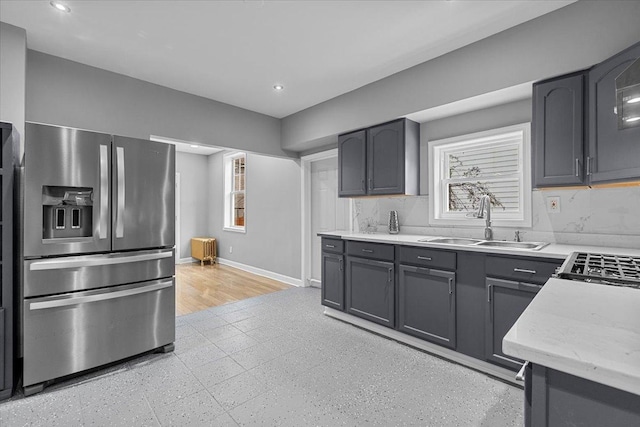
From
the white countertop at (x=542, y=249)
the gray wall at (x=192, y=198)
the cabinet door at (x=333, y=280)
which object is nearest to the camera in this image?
the white countertop at (x=542, y=249)

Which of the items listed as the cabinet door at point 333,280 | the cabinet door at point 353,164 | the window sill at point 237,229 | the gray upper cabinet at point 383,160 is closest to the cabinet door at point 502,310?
the gray upper cabinet at point 383,160

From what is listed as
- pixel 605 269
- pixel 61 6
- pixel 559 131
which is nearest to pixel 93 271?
pixel 61 6

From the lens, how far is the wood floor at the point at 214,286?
4203 millimetres

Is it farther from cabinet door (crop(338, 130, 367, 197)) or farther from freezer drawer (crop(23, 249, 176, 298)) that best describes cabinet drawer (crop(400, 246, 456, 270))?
freezer drawer (crop(23, 249, 176, 298))

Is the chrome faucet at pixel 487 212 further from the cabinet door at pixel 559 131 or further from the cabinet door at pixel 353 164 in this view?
the cabinet door at pixel 353 164

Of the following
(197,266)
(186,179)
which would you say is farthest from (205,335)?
(186,179)

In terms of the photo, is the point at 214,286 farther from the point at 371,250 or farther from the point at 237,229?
the point at 371,250

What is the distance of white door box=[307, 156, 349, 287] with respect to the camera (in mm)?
4562

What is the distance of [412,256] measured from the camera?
276 centimetres

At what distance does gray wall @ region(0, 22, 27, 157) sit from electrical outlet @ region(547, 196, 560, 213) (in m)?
4.22

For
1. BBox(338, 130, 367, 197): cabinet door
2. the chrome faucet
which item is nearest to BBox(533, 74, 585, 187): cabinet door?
the chrome faucet

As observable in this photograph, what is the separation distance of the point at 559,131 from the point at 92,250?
140 inches

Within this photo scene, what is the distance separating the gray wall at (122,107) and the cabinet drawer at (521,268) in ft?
10.9

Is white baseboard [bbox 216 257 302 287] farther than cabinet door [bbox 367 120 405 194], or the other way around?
white baseboard [bbox 216 257 302 287]
